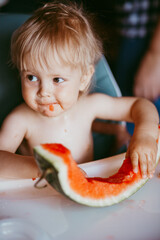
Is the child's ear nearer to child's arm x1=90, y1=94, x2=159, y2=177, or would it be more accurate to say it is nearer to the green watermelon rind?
child's arm x1=90, y1=94, x2=159, y2=177

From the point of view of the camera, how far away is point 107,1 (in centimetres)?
238

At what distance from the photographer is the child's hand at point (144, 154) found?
65 cm

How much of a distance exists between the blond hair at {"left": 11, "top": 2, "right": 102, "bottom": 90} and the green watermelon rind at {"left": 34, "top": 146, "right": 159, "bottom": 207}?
363 mm

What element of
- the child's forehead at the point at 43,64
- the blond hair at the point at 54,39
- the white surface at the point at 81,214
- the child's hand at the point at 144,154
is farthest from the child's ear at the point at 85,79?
the white surface at the point at 81,214

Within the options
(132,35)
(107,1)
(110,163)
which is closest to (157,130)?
(110,163)

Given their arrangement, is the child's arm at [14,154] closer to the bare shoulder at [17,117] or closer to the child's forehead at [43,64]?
the bare shoulder at [17,117]

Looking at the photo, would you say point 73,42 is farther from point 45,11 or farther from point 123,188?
point 123,188

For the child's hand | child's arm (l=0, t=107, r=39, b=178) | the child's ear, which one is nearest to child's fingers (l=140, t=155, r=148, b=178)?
the child's hand

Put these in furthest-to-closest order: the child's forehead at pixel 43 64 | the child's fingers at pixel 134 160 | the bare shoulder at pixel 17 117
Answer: the bare shoulder at pixel 17 117 → the child's forehead at pixel 43 64 → the child's fingers at pixel 134 160

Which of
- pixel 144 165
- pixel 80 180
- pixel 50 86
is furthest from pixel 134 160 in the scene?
pixel 50 86

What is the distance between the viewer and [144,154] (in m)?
0.67

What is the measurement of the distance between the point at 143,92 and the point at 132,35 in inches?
19.6

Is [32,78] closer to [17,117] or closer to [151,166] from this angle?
[17,117]

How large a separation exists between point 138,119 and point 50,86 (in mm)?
294
